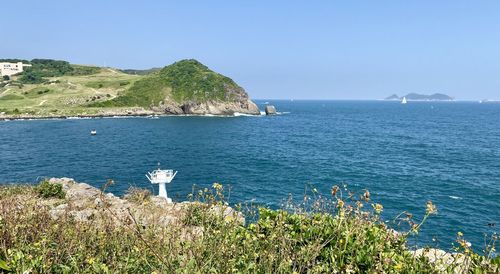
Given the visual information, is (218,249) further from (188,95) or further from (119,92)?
(119,92)

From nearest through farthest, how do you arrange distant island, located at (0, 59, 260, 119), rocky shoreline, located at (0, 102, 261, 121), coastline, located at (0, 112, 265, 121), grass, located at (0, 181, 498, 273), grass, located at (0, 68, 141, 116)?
grass, located at (0, 181, 498, 273), coastline, located at (0, 112, 265, 121), grass, located at (0, 68, 141, 116), rocky shoreline, located at (0, 102, 261, 121), distant island, located at (0, 59, 260, 119)

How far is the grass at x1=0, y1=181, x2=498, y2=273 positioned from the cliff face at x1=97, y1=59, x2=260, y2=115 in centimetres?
15011

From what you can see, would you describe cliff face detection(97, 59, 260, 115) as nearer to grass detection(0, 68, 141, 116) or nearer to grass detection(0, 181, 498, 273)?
grass detection(0, 68, 141, 116)

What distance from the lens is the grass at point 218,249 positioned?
5.46 metres

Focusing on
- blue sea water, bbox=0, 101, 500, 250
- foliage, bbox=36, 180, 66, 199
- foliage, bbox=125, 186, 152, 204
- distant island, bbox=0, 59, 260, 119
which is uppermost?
distant island, bbox=0, 59, 260, 119

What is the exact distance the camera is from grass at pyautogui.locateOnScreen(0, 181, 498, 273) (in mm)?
5457

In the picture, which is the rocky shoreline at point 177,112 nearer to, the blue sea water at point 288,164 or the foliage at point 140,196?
the blue sea water at point 288,164

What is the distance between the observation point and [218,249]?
5.55m

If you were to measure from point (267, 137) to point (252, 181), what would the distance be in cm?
4786

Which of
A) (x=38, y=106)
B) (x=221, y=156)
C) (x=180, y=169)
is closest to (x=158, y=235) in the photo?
(x=180, y=169)

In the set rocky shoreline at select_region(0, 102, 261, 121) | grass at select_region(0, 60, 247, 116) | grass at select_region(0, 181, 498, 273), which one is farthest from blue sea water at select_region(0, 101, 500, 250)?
grass at select_region(0, 60, 247, 116)

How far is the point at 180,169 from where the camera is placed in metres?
54.8

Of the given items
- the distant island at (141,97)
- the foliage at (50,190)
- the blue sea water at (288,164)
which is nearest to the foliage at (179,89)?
the distant island at (141,97)

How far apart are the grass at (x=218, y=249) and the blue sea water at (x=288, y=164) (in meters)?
19.7
